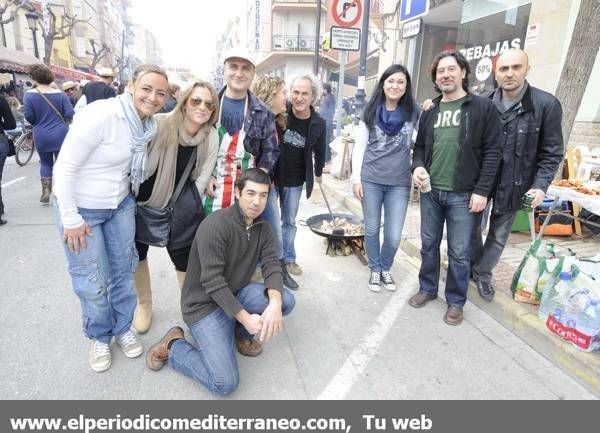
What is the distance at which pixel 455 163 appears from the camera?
2.96 m

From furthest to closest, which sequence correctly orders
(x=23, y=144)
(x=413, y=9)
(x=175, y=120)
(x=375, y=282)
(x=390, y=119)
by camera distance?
(x=23, y=144) < (x=413, y=9) < (x=375, y=282) < (x=390, y=119) < (x=175, y=120)

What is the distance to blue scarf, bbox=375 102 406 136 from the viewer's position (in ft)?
11.0

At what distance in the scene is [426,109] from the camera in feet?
10.4

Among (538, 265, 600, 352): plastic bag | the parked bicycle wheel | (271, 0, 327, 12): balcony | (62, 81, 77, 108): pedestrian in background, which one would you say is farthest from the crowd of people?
(271, 0, 327, 12): balcony

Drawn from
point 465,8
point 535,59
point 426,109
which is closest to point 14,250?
point 426,109

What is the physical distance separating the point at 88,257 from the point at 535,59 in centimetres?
828

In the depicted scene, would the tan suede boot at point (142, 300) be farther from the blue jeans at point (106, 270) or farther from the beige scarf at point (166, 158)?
the beige scarf at point (166, 158)

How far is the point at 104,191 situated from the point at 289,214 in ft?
6.27

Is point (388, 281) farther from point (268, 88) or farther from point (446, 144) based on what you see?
point (268, 88)

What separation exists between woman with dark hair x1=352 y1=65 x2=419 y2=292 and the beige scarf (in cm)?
153

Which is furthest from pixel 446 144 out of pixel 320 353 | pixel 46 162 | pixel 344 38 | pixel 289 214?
pixel 46 162

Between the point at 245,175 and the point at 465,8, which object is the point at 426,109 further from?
the point at 465,8

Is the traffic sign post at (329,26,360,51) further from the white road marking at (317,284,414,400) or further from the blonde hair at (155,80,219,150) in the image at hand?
the blonde hair at (155,80,219,150)

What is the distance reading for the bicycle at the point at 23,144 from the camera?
902 cm
